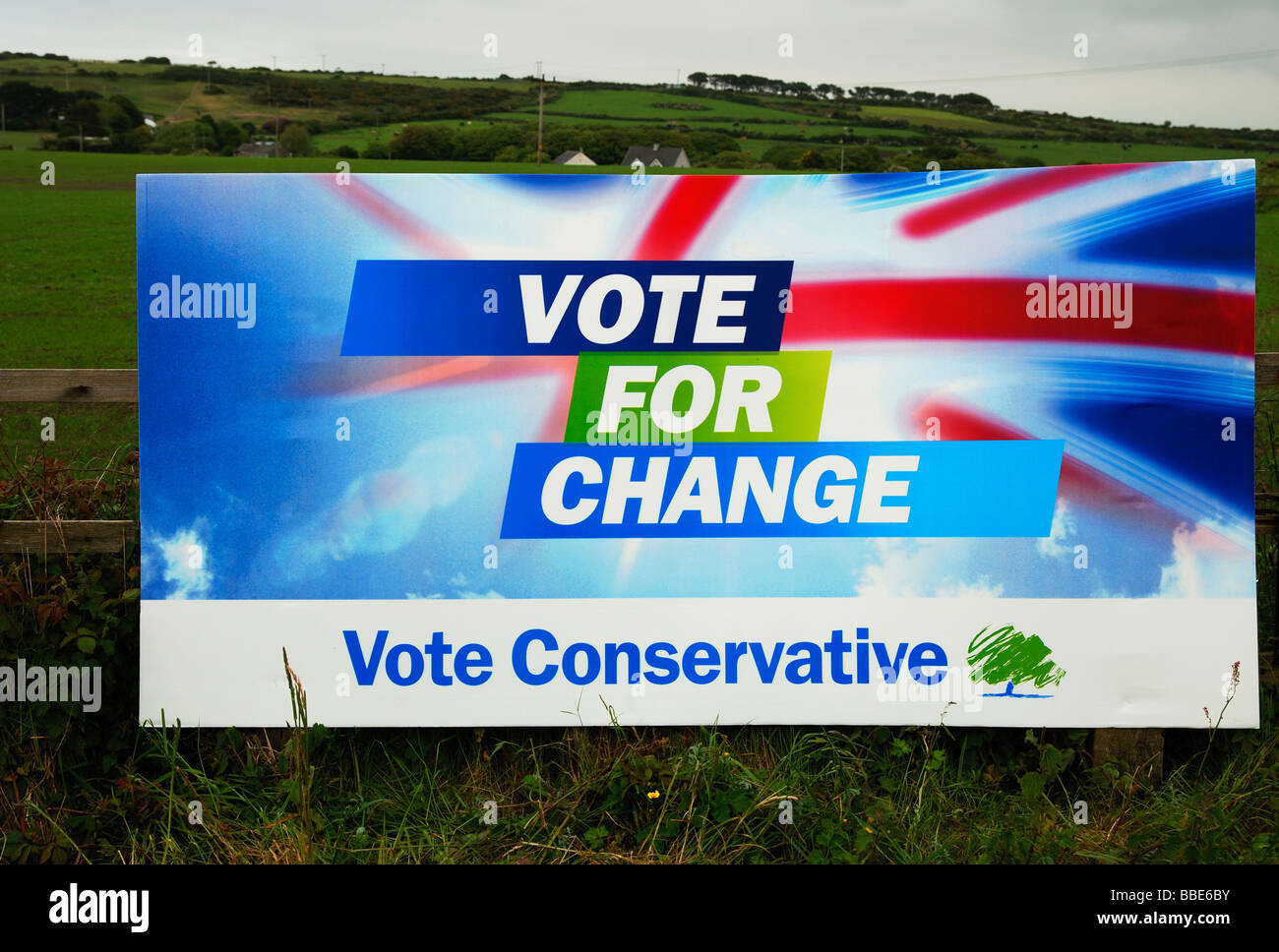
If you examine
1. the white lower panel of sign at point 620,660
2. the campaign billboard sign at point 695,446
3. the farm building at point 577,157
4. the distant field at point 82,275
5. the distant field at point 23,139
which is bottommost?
the white lower panel of sign at point 620,660

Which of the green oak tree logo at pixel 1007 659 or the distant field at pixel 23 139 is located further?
the distant field at pixel 23 139

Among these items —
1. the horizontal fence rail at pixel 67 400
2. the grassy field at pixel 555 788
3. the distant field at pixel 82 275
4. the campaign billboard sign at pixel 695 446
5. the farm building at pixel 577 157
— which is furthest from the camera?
the farm building at pixel 577 157

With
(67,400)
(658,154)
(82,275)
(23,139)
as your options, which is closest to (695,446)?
(67,400)

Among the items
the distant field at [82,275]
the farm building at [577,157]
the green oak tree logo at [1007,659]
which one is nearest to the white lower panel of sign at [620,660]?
the green oak tree logo at [1007,659]

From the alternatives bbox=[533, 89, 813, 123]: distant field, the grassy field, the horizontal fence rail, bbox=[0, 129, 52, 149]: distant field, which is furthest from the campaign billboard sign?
bbox=[0, 129, 52, 149]: distant field

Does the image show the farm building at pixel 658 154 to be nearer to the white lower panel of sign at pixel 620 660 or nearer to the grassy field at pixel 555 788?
the white lower panel of sign at pixel 620 660

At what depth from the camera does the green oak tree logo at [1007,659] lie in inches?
165

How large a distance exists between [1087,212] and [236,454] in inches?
136

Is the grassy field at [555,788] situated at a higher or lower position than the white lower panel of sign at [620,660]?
lower

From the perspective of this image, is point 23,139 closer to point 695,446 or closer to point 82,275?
point 82,275

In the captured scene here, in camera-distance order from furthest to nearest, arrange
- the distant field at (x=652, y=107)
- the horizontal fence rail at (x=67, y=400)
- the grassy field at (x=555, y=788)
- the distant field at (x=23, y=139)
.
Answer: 1. the distant field at (x=23, y=139)
2. the distant field at (x=652, y=107)
3. the horizontal fence rail at (x=67, y=400)
4. the grassy field at (x=555, y=788)

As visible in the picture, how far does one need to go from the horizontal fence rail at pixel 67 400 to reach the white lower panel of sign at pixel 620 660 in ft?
1.29

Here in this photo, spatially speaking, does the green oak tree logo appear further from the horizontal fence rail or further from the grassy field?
the horizontal fence rail

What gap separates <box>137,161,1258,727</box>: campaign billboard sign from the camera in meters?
4.14
